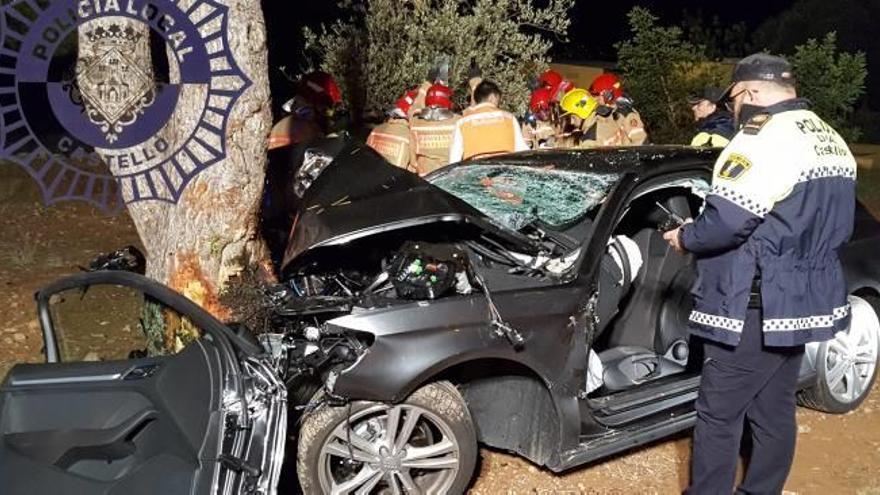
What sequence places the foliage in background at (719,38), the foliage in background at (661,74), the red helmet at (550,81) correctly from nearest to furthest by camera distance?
the red helmet at (550,81) → the foliage in background at (661,74) → the foliage in background at (719,38)

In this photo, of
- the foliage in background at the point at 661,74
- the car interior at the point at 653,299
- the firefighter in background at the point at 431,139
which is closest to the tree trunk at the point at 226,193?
the car interior at the point at 653,299

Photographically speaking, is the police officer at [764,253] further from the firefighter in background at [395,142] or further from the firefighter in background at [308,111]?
the firefighter in background at [308,111]

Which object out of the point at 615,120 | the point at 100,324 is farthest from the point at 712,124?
the point at 100,324

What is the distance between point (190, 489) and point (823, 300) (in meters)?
2.45

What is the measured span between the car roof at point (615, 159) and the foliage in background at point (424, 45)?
492 centimetres

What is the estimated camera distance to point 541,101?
9391 millimetres

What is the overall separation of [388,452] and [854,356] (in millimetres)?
2784

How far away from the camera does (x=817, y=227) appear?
3.68 m

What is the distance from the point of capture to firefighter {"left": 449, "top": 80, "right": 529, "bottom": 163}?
295 inches

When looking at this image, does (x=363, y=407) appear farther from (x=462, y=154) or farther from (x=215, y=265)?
(x=462, y=154)

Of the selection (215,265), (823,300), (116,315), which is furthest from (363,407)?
(116,315)

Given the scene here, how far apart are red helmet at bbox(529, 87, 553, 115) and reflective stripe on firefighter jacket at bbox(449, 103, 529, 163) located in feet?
5.88

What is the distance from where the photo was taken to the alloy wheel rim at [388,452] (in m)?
4.03

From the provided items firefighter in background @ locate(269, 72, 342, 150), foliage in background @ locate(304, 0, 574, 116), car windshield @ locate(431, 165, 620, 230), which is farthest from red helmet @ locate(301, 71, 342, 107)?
car windshield @ locate(431, 165, 620, 230)
